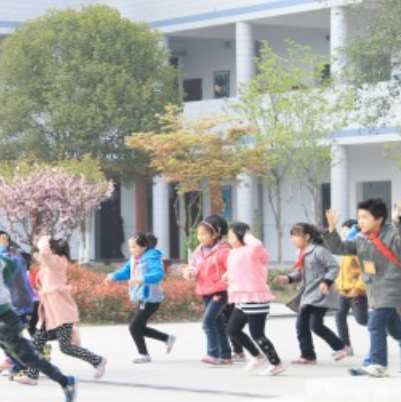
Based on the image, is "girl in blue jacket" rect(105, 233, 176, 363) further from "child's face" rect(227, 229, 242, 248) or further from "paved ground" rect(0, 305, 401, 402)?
"child's face" rect(227, 229, 242, 248)

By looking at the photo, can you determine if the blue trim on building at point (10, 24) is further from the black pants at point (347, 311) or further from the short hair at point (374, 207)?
the short hair at point (374, 207)

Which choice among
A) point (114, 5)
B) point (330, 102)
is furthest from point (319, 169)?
point (114, 5)

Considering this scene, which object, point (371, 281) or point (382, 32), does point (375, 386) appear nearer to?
point (371, 281)

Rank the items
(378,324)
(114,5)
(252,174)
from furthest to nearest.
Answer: (114,5) < (252,174) < (378,324)

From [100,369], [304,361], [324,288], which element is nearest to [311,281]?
[324,288]

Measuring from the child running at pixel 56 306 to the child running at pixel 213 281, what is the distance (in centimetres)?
195

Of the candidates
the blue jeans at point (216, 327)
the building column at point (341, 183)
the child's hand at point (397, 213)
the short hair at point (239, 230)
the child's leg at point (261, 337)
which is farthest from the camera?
the building column at point (341, 183)

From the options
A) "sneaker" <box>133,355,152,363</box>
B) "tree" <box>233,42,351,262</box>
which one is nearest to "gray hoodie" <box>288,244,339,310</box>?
"sneaker" <box>133,355,152,363</box>

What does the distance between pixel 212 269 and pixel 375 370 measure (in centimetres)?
449

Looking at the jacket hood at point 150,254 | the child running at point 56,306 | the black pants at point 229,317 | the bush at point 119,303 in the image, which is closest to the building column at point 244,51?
the bush at point 119,303

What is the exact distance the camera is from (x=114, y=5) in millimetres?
52625

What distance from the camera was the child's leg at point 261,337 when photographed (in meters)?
16.9

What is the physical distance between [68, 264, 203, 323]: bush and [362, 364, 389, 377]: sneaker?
1251 centimetres

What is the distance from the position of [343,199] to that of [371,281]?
106 ft
